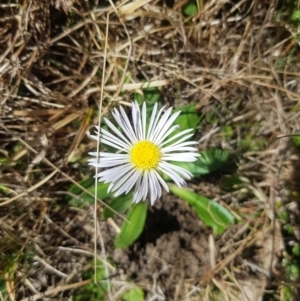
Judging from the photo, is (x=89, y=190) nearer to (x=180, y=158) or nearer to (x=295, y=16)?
(x=180, y=158)

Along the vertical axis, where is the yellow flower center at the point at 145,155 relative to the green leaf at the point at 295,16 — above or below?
below

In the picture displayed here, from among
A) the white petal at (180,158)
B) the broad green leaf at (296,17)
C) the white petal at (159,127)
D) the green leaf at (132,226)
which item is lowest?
the green leaf at (132,226)

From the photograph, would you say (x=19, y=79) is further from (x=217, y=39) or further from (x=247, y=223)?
(x=247, y=223)

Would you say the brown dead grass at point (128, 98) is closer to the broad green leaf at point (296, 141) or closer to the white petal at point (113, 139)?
the broad green leaf at point (296, 141)

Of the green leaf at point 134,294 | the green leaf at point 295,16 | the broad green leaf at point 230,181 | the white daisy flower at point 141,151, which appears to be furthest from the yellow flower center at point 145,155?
the green leaf at point 295,16

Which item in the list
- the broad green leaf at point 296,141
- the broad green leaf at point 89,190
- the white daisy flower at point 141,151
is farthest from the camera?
the broad green leaf at point 296,141

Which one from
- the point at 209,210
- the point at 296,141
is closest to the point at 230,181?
the point at 209,210

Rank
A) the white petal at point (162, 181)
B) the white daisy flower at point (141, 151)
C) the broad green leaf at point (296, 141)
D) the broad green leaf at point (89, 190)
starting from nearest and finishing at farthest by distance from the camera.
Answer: the white petal at point (162, 181) → the white daisy flower at point (141, 151) → the broad green leaf at point (89, 190) → the broad green leaf at point (296, 141)

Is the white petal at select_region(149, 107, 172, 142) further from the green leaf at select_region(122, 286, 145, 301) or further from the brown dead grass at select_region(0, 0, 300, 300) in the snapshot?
the green leaf at select_region(122, 286, 145, 301)

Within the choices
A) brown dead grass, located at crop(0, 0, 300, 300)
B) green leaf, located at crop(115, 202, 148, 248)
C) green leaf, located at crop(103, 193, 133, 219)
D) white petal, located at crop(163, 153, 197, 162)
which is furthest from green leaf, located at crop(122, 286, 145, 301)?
white petal, located at crop(163, 153, 197, 162)
